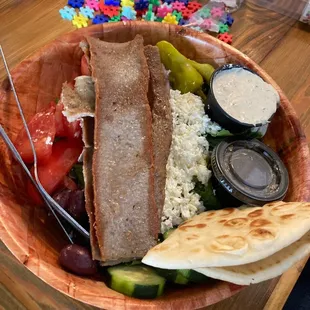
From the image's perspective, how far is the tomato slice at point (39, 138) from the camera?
1636mm

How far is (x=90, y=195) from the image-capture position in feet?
4.93

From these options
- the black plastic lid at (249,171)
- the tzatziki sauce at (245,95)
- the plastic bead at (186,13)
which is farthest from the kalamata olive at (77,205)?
the plastic bead at (186,13)

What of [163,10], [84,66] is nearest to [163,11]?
[163,10]

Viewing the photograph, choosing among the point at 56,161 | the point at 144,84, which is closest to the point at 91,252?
the point at 56,161

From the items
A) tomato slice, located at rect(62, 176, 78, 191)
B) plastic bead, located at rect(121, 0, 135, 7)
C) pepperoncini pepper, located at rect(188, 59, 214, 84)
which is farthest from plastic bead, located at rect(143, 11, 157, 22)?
tomato slice, located at rect(62, 176, 78, 191)

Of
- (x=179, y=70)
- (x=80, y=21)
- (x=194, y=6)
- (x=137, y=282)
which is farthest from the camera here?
(x=194, y=6)

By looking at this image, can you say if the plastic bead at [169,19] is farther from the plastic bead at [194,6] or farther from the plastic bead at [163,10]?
the plastic bead at [194,6]

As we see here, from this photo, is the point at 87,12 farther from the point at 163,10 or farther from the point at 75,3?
the point at 163,10

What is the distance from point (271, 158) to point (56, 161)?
0.89 meters

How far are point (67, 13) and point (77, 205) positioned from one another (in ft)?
4.47

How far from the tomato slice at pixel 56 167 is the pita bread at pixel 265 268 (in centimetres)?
71

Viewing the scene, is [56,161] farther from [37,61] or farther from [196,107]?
[196,107]

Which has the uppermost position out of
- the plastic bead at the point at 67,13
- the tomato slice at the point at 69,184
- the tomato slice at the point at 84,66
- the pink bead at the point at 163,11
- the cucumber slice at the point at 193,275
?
the plastic bead at the point at 67,13

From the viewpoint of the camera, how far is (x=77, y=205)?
61.3 inches
